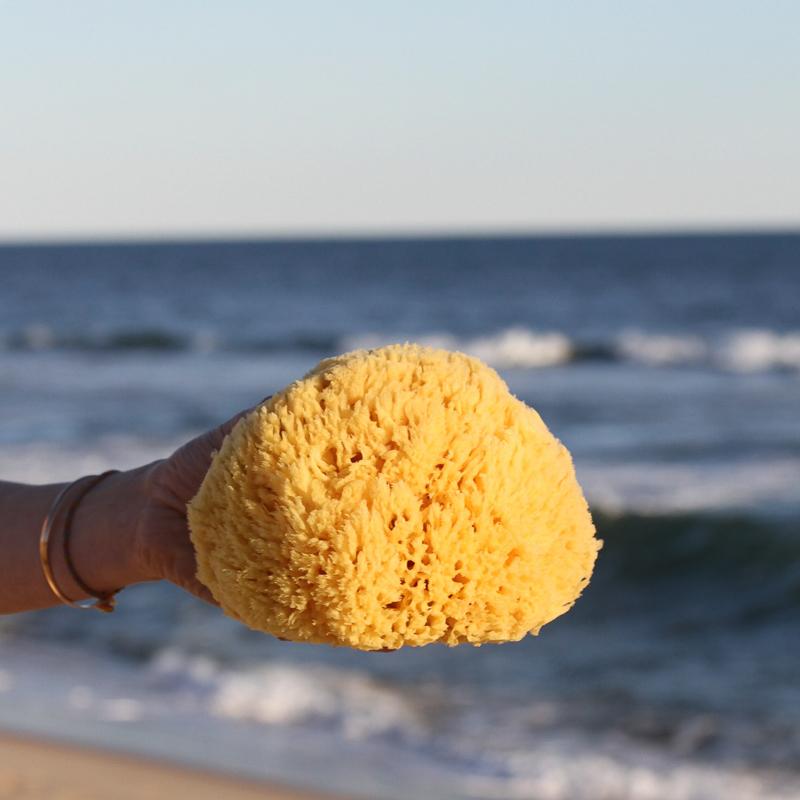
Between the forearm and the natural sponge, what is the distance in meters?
0.22

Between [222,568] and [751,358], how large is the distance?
24950 mm

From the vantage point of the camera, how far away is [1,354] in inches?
1112

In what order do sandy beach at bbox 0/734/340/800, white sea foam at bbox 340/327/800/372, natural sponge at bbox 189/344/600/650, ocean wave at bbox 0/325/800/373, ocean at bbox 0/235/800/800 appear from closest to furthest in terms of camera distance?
natural sponge at bbox 189/344/600/650
sandy beach at bbox 0/734/340/800
ocean at bbox 0/235/800/800
white sea foam at bbox 340/327/800/372
ocean wave at bbox 0/325/800/373

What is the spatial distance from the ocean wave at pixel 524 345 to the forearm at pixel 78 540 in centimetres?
2236

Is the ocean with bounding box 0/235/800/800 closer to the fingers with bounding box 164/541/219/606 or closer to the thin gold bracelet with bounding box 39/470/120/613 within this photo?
the thin gold bracelet with bounding box 39/470/120/613

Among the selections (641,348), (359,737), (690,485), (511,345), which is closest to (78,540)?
(359,737)

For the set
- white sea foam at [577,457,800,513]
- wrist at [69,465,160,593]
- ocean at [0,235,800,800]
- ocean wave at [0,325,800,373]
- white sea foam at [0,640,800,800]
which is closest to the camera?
wrist at [69,465,160,593]

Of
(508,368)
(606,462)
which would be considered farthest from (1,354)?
(606,462)

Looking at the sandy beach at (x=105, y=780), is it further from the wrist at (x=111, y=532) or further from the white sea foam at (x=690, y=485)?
the white sea foam at (x=690, y=485)

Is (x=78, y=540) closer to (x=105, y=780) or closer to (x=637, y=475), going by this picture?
(x=105, y=780)

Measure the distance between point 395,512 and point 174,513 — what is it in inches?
9.3

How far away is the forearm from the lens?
2.97ft

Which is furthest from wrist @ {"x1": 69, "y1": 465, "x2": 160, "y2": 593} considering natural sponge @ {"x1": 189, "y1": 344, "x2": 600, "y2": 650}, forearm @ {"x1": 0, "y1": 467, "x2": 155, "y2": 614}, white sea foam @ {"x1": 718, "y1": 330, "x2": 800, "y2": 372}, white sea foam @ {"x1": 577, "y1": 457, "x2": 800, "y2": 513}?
white sea foam @ {"x1": 718, "y1": 330, "x2": 800, "y2": 372}

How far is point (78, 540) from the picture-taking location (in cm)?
97
